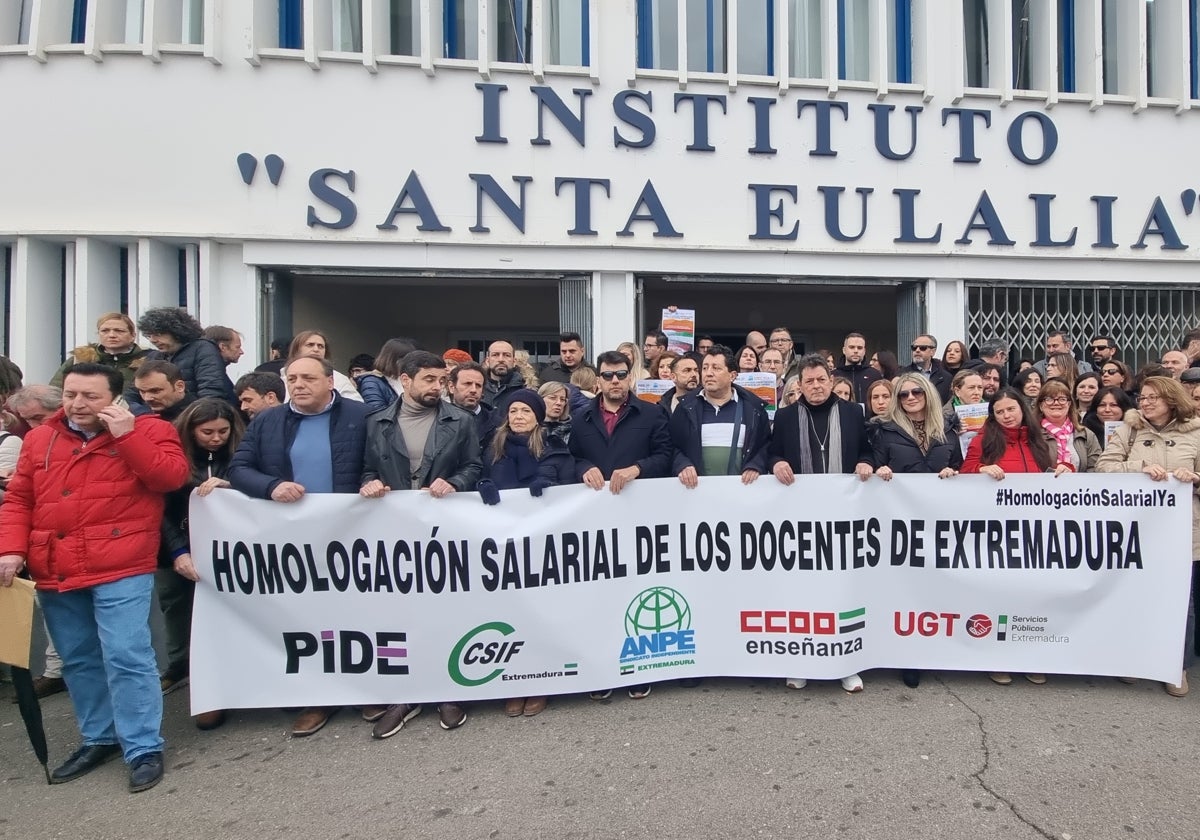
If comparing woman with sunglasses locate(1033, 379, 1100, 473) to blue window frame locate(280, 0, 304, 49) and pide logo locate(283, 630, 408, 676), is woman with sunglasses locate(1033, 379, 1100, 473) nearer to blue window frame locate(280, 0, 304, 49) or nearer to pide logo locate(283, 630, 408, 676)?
pide logo locate(283, 630, 408, 676)

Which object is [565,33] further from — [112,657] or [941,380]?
[112,657]

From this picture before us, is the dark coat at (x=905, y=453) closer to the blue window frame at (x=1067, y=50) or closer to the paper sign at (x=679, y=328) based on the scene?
the paper sign at (x=679, y=328)

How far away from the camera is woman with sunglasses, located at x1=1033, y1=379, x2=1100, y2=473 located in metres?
3.92

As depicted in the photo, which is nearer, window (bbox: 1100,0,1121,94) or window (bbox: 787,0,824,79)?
window (bbox: 787,0,824,79)

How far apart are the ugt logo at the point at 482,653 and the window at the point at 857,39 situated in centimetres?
761

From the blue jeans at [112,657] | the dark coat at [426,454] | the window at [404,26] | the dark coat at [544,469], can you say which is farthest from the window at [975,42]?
the blue jeans at [112,657]

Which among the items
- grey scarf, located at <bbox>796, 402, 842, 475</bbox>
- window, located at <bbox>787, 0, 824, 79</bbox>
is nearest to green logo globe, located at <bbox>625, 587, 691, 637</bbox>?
grey scarf, located at <bbox>796, 402, 842, 475</bbox>

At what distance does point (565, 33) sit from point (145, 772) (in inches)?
296

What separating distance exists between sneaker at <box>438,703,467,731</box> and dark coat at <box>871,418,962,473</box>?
2.45 metres

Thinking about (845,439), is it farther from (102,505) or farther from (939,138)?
(939,138)

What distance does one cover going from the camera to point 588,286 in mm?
7488

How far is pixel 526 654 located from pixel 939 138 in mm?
7422

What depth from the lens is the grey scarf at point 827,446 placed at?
3.63 meters

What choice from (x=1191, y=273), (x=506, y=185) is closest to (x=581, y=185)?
(x=506, y=185)
